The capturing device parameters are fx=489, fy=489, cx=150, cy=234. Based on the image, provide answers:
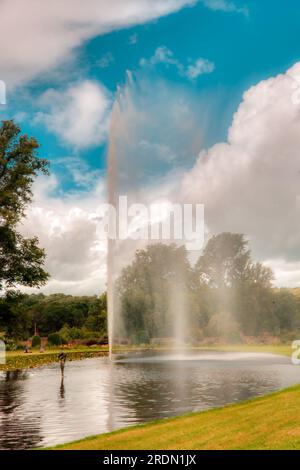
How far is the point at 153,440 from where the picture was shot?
43.8ft

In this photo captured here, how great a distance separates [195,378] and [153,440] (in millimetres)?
20553

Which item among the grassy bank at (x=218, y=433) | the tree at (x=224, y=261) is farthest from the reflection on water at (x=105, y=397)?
the tree at (x=224, y=261)

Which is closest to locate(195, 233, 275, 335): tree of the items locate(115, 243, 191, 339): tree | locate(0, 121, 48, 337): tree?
locate(115, 243, 191, 339): tree

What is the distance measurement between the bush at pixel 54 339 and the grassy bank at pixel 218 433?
71141 mm

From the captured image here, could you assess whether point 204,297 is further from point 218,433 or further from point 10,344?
point 218,433

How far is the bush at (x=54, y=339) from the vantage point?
85.3 m

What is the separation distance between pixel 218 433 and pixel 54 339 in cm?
7550

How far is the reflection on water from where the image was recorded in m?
17.3

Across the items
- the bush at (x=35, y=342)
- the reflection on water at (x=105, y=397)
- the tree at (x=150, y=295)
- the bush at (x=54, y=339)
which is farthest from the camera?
the tree at (x=150, y=295)

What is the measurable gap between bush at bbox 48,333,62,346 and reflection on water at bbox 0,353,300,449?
47.5 meters

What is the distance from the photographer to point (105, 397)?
24719mm

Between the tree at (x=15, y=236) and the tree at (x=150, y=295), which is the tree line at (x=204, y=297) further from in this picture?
the tree at (x=15, y=236)

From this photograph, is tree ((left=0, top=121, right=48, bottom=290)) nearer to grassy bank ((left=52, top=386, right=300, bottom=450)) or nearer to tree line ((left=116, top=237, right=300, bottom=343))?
grassy bank ((left=52, top=386, right=300, bottom=450))
